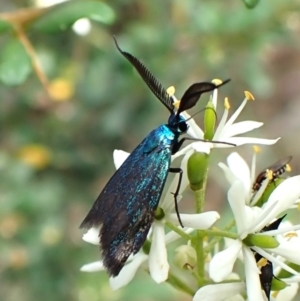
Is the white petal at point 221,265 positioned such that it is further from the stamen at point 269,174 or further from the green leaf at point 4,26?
the green leaf at point 4,26

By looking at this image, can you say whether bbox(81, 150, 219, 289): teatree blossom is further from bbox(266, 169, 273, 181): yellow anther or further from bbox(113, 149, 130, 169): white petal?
bbox(266, 169, 273, 181): yellow anther

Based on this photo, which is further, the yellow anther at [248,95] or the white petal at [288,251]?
the yellow anther at [248,95]

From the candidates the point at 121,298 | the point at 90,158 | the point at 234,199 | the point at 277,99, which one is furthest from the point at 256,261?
the point at 277,99

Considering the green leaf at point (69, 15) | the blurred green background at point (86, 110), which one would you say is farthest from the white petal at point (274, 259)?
the blurred green background at point (86, 110)

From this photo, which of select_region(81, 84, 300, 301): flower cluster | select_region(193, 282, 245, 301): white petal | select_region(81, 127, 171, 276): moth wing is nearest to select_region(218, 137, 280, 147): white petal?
select_region(81, 84, 300, 301): flower cluster

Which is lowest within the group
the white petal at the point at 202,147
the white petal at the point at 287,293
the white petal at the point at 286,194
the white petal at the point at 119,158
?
the white petal at the point at 287,293

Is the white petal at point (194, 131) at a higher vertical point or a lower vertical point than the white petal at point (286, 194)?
higher

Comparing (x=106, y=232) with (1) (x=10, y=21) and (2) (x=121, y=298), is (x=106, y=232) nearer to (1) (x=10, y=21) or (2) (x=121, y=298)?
(1) (x=10, y=21)

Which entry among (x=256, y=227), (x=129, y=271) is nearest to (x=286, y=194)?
(x=256, y=227)
